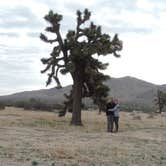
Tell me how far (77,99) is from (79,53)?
3.48 meters

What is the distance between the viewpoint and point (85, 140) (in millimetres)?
24062

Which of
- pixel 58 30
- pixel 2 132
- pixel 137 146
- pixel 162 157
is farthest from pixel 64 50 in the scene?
pixel 162 157

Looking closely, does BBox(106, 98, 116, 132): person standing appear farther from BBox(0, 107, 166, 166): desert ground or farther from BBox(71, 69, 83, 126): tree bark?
BBox(71, 69, 83, 126): tree bark

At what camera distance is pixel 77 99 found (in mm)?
39188

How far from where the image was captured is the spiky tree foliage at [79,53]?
3697 centimetres

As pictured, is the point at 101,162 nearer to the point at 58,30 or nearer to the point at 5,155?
the point at 5,155

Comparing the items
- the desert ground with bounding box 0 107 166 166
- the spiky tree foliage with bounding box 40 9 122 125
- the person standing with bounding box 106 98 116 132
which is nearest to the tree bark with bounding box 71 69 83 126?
the spiky tree foliage with bounding box 40 9 122 125

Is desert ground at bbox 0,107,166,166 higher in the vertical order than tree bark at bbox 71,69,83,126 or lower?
lower

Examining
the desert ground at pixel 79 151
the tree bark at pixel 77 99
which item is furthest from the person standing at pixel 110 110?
the tree bark at pixel 77 99

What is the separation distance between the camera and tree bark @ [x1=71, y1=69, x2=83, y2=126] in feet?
127

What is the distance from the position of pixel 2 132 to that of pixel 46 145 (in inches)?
234

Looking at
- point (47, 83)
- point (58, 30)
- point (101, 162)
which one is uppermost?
point (58, 30)

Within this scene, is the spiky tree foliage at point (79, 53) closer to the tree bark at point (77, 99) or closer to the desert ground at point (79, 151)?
the tree bark at point (77, 99)

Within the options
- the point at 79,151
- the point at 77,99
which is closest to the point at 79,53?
the point at 77,99
